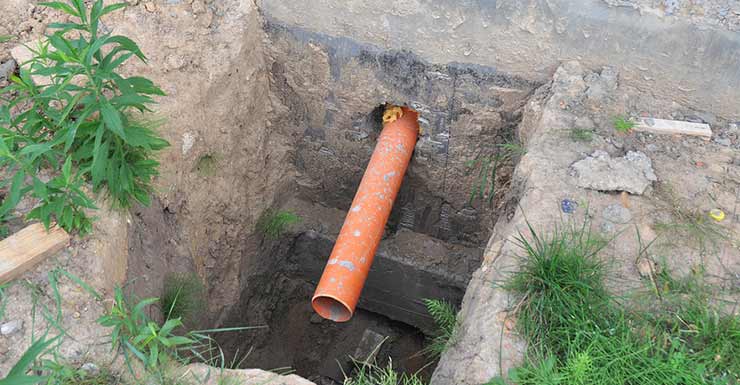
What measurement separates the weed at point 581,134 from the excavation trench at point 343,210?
1.11 ft

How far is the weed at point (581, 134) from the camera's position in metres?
2.83

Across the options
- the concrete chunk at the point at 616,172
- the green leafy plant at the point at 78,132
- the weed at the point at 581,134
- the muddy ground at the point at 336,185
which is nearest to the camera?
the green leafy plant at the point at 78,132

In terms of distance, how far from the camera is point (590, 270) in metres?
2.27

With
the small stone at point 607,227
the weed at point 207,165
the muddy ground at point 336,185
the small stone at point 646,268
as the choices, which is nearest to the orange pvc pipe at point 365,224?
the muddy ground at point 336,185

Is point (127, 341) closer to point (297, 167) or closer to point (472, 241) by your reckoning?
point (297, 167)

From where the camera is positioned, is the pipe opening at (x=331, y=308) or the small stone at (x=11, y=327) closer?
the small stone at (x=11, y=327)

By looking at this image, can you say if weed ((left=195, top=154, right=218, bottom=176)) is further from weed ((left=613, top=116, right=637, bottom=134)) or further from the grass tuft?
weed ((left=613, top=116, right=637, bottom=134))

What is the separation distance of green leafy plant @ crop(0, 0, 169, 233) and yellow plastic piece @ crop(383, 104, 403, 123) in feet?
4.96

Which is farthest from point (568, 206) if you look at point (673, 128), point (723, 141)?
point (723, 141)

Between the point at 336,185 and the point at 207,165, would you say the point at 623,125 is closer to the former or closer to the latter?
the point at 336,185

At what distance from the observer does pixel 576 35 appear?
10.2ft

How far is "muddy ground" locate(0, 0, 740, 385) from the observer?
2.39 m

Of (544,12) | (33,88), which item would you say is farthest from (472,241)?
(33,88)

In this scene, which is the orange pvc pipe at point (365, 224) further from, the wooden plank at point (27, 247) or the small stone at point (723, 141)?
the small stone at point (723, 141)
